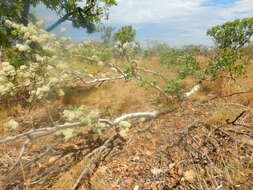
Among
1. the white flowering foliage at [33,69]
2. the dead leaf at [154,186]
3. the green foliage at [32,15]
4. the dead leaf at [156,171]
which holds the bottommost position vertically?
the dead leaf at [154,186]

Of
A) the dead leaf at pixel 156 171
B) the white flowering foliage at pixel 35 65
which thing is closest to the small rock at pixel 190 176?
the dead leaf at pixel 156 171

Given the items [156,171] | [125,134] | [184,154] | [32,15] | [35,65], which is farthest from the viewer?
[32,15]

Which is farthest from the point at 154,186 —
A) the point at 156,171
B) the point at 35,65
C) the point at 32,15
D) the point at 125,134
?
the point at 32,15

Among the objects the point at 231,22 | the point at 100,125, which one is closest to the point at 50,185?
the point at 100,125

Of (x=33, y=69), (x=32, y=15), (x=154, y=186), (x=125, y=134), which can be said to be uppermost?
(x=32, y=15)

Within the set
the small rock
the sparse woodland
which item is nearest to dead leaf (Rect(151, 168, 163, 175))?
the sparse woodland

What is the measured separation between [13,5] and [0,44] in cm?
102

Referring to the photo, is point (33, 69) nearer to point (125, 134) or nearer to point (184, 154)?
point (125, 134)

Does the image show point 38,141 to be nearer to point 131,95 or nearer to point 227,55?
point 131,95

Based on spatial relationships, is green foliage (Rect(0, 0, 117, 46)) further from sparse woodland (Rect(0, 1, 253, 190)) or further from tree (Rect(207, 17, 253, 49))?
tree (Rect(207, 17, 253, 49))

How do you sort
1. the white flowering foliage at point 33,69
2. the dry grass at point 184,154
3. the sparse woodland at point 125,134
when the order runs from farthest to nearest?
1. the white flowering foliage at point 33,69
2. the sparse woodland at point 125,134
3. the dry grass at point 184,154

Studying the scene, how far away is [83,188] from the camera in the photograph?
140 cm

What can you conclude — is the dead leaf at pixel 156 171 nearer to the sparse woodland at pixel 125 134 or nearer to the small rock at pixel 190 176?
the sparse woodland at pixel 125 134

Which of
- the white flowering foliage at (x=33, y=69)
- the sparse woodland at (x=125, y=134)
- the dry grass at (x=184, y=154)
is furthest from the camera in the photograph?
the white flowering foliage at (x=33, y=69)
